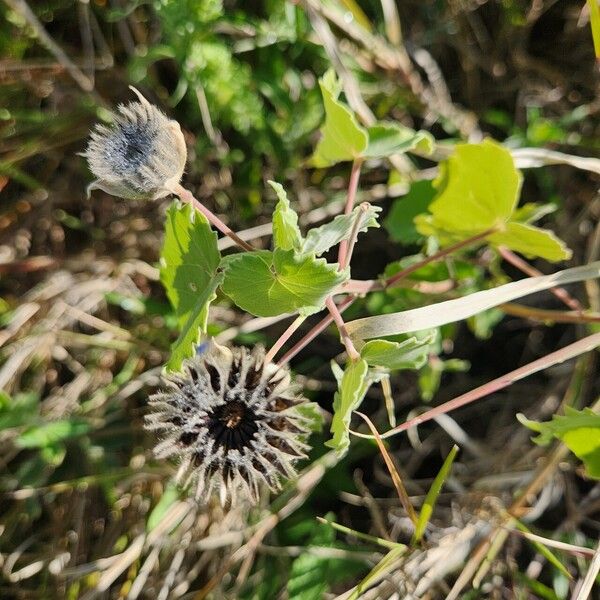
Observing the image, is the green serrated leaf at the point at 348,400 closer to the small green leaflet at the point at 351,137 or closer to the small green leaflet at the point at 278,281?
the small green leaflet at the point at 278,281

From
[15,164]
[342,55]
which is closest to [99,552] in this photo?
[15,164]

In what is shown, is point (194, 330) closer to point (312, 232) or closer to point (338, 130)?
point (312, 232)

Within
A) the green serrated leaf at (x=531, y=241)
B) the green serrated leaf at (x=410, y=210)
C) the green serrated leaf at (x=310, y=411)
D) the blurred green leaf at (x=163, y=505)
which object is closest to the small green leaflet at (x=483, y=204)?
the green serrated leaf at (x=531, y=241)

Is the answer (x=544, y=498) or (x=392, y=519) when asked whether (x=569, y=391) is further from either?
Result: (x=392, y=519)

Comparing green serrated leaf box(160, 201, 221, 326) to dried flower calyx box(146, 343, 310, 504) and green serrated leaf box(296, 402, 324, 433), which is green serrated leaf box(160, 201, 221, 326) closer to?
dried flower calyx box(146, 343, 310, 504)

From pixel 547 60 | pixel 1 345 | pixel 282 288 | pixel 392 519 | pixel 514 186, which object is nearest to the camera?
pixel 282 288

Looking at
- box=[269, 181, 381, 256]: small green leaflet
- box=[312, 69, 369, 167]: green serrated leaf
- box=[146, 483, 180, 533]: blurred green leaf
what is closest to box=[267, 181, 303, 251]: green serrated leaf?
box=[269, 181, 381, 256]: small green leaflet
